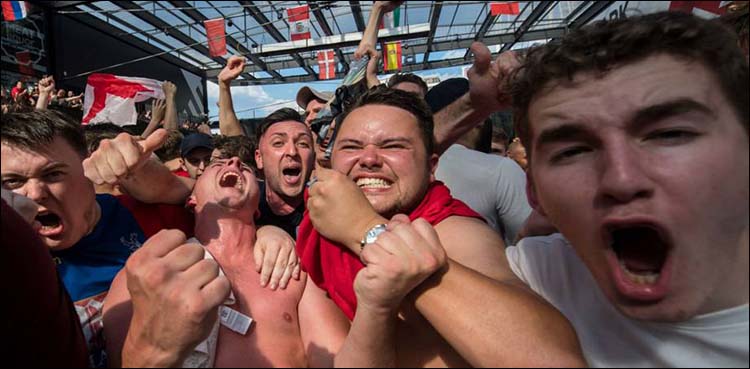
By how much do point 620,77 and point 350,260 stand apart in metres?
0.81

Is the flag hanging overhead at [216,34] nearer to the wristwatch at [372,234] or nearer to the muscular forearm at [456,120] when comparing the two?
the muscular forearm at [456,120]

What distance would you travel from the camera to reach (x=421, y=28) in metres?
8.26

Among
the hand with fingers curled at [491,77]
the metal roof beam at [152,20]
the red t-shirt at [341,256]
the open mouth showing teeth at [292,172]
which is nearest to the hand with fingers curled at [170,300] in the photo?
the red t-shirt at [341,256]

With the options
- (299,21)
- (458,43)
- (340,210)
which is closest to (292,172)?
(340,210)

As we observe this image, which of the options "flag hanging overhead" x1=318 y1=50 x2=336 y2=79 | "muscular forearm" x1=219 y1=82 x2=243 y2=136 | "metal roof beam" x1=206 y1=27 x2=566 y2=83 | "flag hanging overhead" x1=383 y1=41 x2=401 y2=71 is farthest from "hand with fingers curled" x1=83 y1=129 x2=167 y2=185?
"flag hanging overhead" x1=318 y1=50 x2=336 y2=79

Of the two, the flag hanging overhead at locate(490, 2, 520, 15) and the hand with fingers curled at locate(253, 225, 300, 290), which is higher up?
the flag hanging overhead at locate(490, 2, 520, 15)

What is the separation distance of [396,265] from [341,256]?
0.42 meters

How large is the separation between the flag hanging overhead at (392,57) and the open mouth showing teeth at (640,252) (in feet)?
32.7

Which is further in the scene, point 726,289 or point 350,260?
point 350,260

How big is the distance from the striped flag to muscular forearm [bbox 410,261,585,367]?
4718 millimetres

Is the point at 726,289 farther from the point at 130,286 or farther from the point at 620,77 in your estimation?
the point at 130,286

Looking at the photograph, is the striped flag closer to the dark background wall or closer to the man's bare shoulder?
the dark background wall

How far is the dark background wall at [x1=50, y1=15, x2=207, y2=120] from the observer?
26.2 feet

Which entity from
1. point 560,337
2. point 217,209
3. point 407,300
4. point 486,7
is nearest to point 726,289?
point 560,337
